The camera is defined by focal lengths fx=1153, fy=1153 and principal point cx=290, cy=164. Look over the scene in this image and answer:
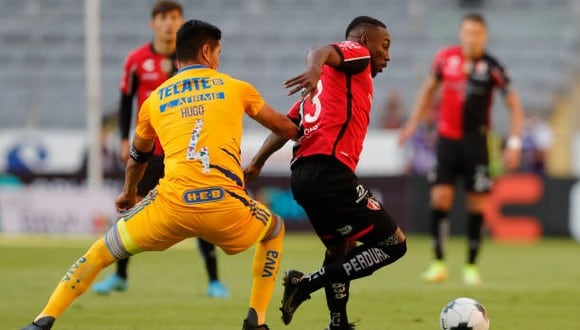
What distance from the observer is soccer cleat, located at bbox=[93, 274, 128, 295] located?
10484 millimetres

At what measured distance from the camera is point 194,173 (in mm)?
6672

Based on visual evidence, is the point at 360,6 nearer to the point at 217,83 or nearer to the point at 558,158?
the point at 558,158

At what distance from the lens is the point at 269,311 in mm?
9070

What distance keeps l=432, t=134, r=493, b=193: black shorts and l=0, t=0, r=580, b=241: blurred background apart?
6116 millimetres

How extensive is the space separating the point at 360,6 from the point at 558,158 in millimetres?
5259

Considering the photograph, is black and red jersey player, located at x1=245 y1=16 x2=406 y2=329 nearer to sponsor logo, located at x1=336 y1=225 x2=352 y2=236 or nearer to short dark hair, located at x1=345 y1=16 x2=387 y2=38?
sponsor logo, located at x1=336 y1=225 x2=352 y2=236

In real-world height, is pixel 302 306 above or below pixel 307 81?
below

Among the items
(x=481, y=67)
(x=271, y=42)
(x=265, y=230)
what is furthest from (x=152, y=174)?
(x=271, y=42)

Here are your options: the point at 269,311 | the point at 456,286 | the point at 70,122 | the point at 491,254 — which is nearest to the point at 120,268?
the point at 269,311

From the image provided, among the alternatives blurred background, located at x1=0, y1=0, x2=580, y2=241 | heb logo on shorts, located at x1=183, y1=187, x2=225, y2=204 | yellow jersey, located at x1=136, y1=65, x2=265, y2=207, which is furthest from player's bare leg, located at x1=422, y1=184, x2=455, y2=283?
blurred background, located at x1=0, y1=0, x2=580, y2=241

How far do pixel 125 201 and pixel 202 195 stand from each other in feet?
2.51

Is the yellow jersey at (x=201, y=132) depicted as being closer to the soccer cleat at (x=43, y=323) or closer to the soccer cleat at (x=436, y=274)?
the soccer cleat at (x=43, y=323)

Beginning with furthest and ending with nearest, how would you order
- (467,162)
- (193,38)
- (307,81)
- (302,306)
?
(467,162)
(302,306)
(193,38)
(307,81)

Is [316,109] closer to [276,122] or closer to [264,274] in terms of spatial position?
[276,122]
